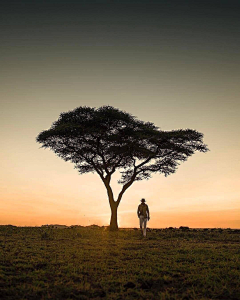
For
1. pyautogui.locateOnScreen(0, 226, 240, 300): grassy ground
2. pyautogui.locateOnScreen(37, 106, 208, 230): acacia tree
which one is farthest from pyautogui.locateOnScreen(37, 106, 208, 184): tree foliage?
pyautogui.locateOnScreen(0, 226, 240, 300): grassy ground

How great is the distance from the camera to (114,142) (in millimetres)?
28469

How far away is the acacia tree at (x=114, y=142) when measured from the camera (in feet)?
91.7

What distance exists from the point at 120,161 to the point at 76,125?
6187 millimetres

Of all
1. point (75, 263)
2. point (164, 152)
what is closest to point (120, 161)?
point (164, 152)

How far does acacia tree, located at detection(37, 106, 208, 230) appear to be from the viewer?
27938 millimetres

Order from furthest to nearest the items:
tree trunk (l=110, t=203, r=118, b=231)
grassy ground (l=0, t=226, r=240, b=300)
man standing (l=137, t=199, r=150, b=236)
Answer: tree trunk (l=110, t=203, r=118, b=231), man standing (l=137, t=199, r=150, b=236), grassy ground (l=0, t=226, r=240, b=300)

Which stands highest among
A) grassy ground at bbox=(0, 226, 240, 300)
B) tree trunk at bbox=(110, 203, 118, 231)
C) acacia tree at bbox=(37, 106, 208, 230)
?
acacia tree at bbox=(37, 106, 208, 230)

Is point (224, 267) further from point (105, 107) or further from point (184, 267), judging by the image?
point (105, 107)

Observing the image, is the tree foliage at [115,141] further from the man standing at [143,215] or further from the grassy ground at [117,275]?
the grassy ground at [117,275]

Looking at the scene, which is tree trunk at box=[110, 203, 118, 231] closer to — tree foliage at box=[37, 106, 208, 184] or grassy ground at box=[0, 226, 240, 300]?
tree foliage at box=[37, 106, 208, 184]

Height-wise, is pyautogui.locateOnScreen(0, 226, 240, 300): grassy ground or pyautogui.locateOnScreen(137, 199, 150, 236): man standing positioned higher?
pyautogui.locateOnScreen(137, 199, 150, 236): man standing

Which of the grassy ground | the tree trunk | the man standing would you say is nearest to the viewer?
the grassy ground

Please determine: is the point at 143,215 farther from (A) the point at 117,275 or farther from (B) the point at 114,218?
(A) the point at 117,275

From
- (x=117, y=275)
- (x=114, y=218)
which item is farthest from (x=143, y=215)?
(x=117, y=275)
